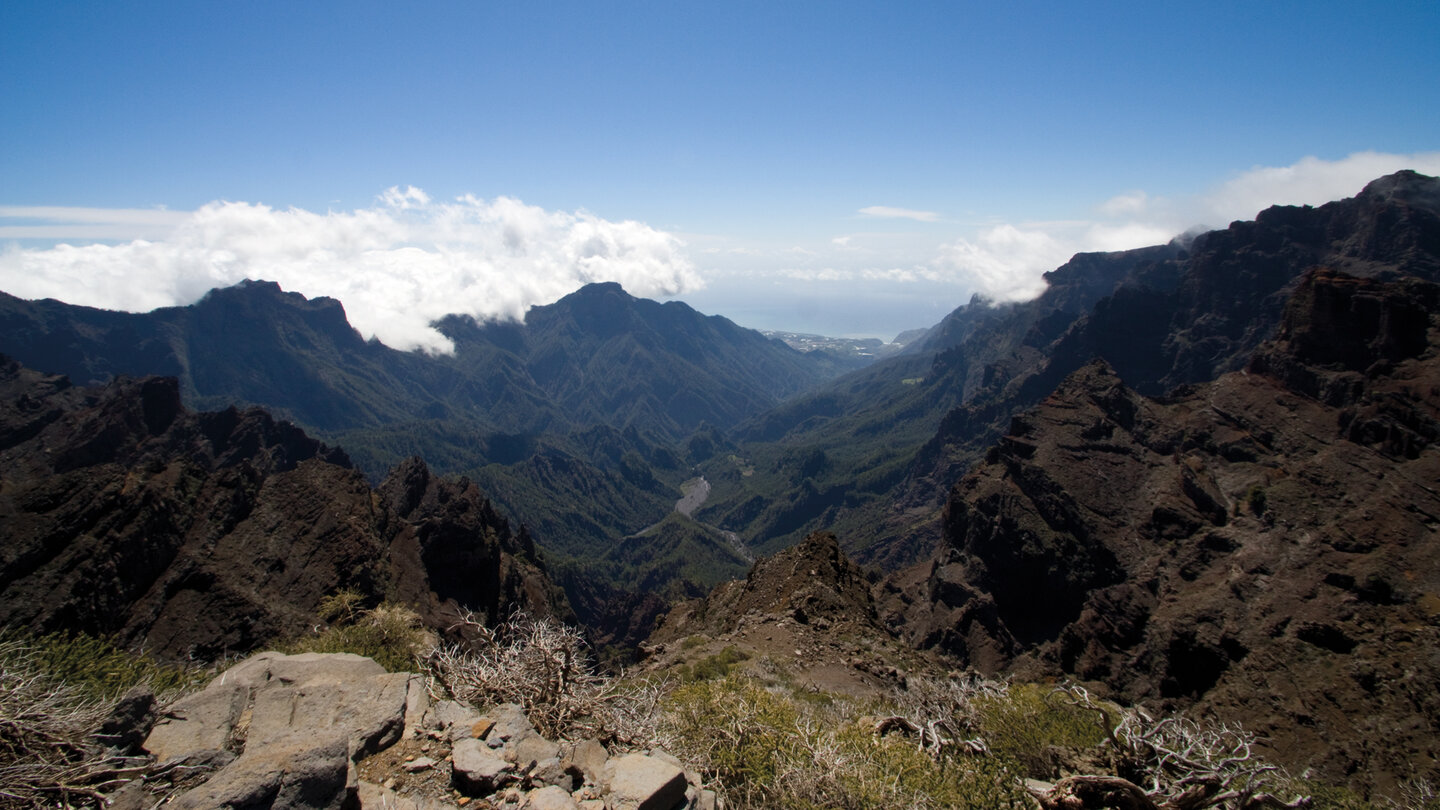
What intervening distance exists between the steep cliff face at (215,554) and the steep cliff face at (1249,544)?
51.5 metres

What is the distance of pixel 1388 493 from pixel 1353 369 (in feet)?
124

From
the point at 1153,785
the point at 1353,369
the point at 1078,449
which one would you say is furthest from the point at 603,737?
the point at 1353,369

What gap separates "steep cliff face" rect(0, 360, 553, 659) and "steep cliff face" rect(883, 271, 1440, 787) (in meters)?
51.5

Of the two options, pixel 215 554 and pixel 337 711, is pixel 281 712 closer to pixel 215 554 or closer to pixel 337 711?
pixel 337 711

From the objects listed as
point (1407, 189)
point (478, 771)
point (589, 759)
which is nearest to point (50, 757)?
point (478, 771)

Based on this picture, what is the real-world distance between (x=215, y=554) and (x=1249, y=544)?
268 ft

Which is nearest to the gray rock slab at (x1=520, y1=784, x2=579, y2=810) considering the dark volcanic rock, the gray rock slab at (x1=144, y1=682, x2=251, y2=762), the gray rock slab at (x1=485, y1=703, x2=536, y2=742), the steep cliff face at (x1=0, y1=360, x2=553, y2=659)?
the gray rock slab at (x1=485, y1=703, x2=536, y2=742)

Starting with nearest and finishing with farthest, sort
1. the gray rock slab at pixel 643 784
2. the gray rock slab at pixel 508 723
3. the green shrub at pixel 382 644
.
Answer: the gray rock slab at pixel 643 784, the gray rock slab at pixel 508 723, the green shrub at pixel 382 644

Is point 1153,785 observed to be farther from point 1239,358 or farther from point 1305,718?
point 1239,358

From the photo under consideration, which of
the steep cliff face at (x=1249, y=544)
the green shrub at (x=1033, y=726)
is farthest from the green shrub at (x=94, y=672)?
the steep cliff face at (x=1249, y=544)

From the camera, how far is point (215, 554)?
4372 cm

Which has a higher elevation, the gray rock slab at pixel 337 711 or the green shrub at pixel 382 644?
the gray rock slab at pixel 337 711

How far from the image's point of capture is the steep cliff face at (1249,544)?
30750mm

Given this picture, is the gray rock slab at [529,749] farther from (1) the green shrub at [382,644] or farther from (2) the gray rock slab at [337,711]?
(1) the green shrub at [382,644]
